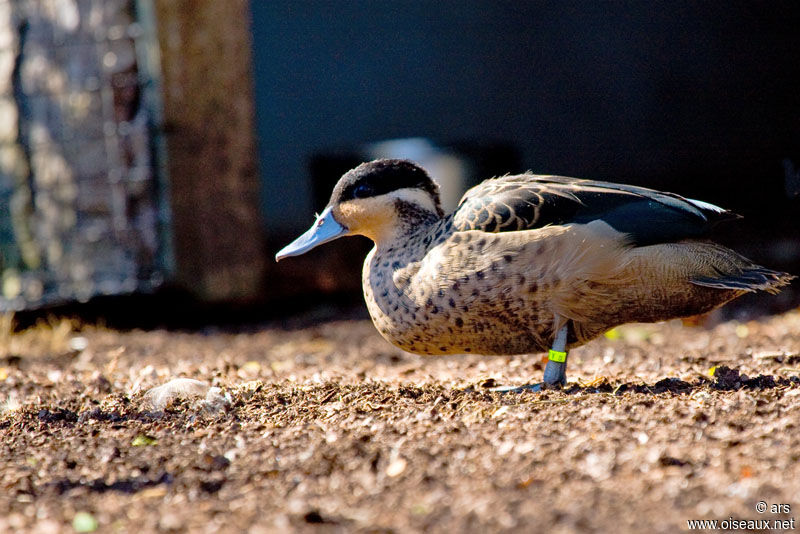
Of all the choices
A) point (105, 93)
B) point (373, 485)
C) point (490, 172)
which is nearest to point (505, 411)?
point (373, 485)

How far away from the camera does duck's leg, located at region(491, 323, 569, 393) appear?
12.3 feet

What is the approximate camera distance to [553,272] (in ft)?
11.8

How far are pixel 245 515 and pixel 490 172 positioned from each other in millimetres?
5210

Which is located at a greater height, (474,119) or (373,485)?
(474,119)

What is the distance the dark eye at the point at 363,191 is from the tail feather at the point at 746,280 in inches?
56.1

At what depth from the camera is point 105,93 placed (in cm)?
680

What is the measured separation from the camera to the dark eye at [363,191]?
4.19m

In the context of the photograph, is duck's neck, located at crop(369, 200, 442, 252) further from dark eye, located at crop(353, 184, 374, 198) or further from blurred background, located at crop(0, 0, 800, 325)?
blurred background, located at crop(0, 0, 800, 325)

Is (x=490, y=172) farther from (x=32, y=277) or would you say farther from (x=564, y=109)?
(x=32, y=277)

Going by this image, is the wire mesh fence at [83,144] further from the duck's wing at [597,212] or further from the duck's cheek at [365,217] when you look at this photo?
the duck's wing at [597,212]

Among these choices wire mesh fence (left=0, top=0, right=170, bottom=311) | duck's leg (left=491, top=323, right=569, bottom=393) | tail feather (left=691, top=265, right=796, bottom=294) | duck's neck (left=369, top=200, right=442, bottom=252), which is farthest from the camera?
wire mesh fence (left=0, top=0, right=170, bottom=311)

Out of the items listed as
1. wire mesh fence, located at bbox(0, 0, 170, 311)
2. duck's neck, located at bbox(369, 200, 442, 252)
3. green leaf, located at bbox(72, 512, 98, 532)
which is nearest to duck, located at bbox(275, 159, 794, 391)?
duck's neck, located at bbox(369, 200, 442, 252)

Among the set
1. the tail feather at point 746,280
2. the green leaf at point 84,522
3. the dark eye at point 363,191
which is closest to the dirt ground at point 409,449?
the green leaf at point 84,522

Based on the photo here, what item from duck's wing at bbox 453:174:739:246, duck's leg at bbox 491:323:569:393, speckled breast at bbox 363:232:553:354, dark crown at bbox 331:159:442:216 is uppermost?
dark crown at bbox 331:159:442:216
